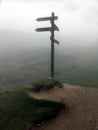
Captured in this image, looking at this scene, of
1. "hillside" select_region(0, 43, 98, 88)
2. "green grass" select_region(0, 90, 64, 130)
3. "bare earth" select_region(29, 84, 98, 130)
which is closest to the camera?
"bare earth" select_region(29, 84, 98, 130)

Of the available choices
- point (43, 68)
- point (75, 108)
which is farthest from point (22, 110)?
point (43, 68)

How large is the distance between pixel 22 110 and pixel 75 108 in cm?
369

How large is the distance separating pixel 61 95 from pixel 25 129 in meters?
5.13

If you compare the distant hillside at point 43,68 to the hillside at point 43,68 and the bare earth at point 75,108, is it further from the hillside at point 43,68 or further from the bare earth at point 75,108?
the bare earth at point 75,108

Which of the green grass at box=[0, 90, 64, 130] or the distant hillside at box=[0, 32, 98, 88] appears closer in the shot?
the green grass at box=[0, 90, 64, 130]

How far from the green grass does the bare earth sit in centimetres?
58

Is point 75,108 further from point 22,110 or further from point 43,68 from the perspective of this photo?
point 43,68

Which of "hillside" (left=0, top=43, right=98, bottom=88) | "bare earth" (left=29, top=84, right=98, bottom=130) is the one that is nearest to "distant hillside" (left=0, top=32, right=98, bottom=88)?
"hillside" (left=0, top=43, right=98, bottom=88)

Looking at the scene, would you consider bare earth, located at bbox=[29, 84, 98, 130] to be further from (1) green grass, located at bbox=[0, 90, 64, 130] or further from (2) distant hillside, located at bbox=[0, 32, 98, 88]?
(2) distant hillside, located at bbox=[0, 32, 98, 88]

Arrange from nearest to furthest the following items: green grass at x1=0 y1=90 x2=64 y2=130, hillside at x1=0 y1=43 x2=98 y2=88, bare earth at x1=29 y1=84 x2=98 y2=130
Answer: bare earth at x1=29 y1=84 x2=98 y2=130, green grass at x1=0 y1=90 x2=64 y2=130, hillside at x1=0 y1=43 x2=98 y2=88

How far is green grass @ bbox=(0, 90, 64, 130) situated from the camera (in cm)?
2267

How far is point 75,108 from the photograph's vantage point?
2436cm

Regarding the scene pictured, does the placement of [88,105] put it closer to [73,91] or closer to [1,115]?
[73,91]

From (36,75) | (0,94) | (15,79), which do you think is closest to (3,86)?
(15,79)
